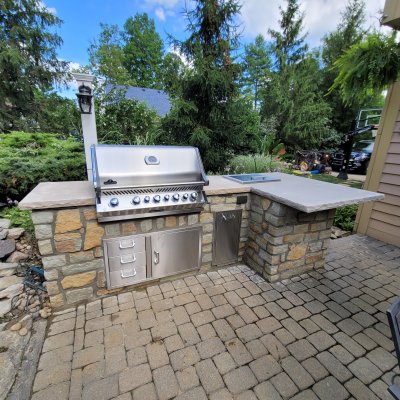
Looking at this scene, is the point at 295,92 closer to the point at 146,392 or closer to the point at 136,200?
the point at 136,200

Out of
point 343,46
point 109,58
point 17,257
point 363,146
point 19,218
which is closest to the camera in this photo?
point 17,257

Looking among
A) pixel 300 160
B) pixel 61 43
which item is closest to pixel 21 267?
pixel 300 160

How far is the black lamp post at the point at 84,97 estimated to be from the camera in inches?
141

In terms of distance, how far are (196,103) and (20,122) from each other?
389 inches

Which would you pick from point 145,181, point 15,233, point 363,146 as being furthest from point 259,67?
point 15,233

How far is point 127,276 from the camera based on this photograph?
211cm

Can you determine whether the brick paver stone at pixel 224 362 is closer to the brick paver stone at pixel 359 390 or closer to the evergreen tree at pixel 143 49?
the brick paver stone at pixel 359 390

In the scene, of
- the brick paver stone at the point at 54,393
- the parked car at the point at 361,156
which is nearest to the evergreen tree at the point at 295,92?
the parked car at the point at 361,156

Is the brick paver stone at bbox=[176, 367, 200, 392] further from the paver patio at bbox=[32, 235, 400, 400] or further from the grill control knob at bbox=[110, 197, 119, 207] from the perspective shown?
the grill control knob at bbox=[110, 197, 119, 207]

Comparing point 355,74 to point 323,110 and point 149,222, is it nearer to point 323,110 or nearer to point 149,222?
point 149,222

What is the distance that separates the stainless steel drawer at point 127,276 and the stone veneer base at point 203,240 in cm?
9

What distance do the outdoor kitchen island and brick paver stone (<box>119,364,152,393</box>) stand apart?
0.78 meters

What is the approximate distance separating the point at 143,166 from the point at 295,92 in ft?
44.4

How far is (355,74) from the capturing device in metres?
2.74
